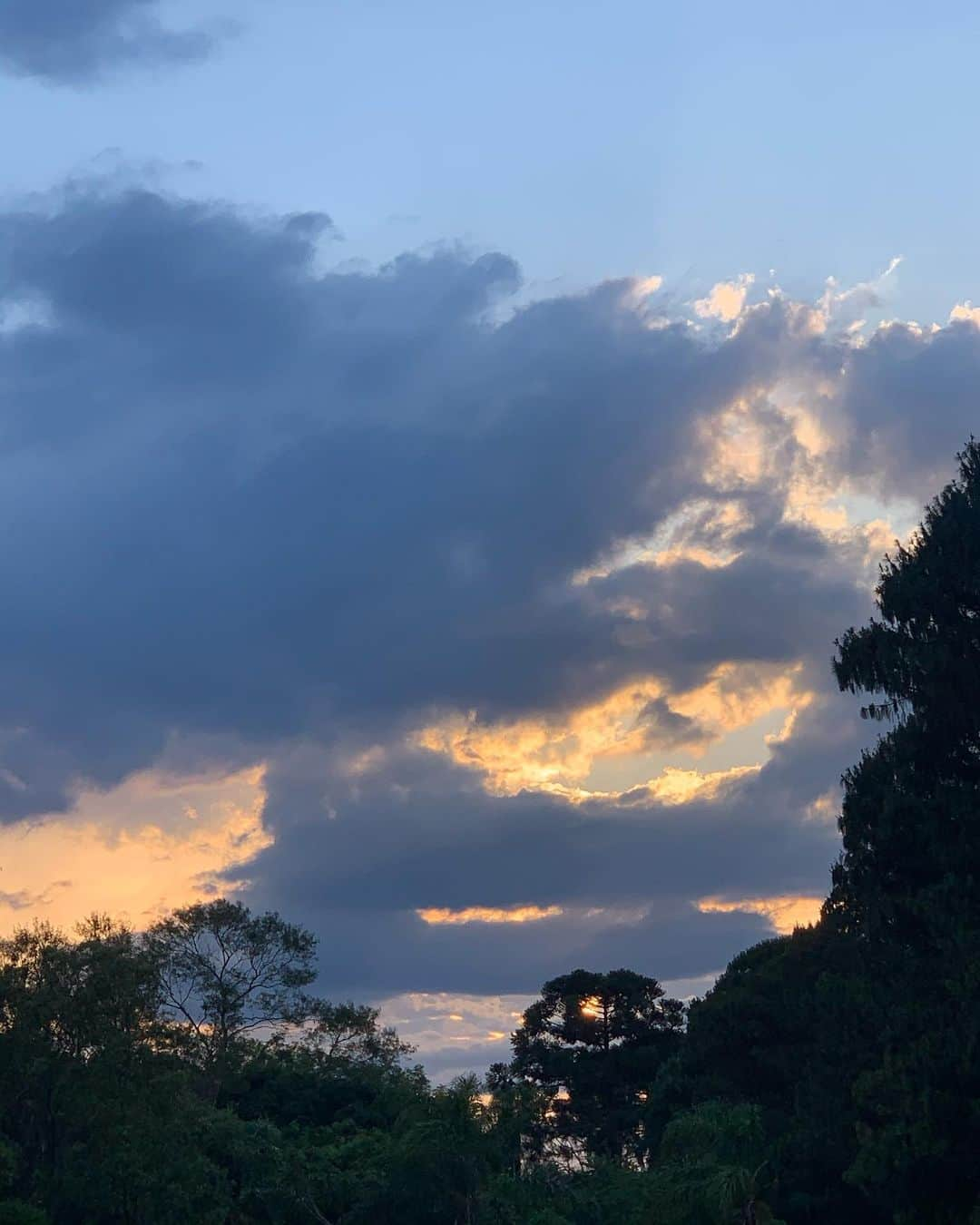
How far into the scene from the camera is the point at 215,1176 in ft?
153

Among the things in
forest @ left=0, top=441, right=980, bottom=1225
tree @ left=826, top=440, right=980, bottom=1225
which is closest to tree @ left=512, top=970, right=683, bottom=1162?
forest @ left=0, top=441, right=980, bottom=1225

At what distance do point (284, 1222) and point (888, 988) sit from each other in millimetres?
25207

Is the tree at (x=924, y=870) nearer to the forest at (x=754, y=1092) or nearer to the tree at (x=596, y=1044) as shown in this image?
the forest at (x=754, y=1092)

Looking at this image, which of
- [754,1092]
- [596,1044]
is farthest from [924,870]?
[596,1044]

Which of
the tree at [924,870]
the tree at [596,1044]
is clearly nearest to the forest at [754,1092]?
the tree at [924,870]

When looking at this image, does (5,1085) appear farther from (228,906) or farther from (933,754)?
(228,906)

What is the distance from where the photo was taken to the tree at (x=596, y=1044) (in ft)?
281

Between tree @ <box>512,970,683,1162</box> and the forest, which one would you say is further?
tree @ <box>512,970,683,1162</box>

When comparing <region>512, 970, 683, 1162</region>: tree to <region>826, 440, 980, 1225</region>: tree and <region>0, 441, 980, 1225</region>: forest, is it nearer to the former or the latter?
<region>0, 441, 980, 1225</region>: forest

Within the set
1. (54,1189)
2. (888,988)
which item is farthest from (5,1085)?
(888,988)

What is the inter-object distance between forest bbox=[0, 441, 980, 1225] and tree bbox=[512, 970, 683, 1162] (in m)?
28.8

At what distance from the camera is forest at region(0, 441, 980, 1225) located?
108ft

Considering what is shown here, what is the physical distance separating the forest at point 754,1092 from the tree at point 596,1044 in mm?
28785

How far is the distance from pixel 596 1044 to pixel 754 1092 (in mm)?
32167
